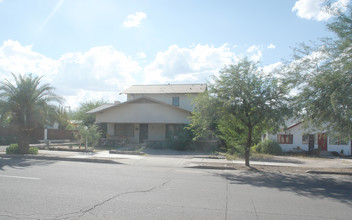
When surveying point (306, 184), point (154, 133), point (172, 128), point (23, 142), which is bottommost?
point (306, 184)

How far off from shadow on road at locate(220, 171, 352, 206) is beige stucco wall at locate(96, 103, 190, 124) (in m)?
13.7

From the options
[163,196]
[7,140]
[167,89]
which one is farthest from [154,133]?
[163,196]

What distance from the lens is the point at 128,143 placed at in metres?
27.3

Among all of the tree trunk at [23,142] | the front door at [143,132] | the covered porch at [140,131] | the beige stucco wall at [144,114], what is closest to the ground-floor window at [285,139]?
the beige stucco wall at [144,114]

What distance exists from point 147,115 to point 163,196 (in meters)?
18.5

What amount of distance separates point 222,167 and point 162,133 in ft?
46.7

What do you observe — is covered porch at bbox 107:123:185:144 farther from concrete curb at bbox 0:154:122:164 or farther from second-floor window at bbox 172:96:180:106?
concrete curb at bbox 0:154:122:164

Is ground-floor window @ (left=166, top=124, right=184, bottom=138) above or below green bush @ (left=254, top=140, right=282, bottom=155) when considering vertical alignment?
above

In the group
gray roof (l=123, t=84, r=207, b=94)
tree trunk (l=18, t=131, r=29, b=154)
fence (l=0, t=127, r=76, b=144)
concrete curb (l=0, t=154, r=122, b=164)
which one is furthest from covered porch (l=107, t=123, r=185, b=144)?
concrete curb (l=0, t=154, r=122, b=164)

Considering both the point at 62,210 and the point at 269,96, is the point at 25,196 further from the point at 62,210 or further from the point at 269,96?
the point at 269,96

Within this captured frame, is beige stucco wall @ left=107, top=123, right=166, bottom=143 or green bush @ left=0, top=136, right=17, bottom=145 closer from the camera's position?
beige stucco wall @ left=107, top=123, right=166, bottom=143

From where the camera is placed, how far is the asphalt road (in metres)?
6.07

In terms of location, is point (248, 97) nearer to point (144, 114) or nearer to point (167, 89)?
point (144, 114)

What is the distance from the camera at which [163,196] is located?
760cm
